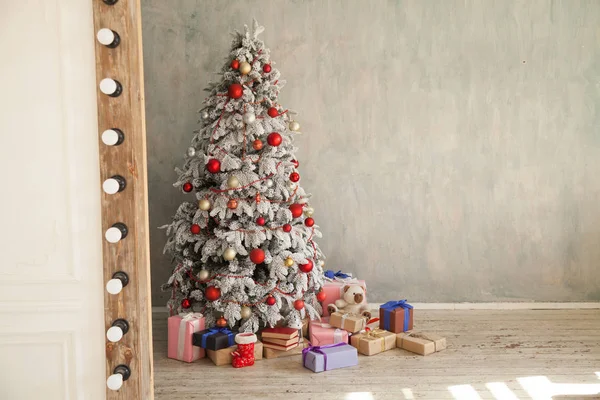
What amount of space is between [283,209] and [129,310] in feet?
5.99

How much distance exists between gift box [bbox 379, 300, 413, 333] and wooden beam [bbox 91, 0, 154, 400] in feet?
6.87

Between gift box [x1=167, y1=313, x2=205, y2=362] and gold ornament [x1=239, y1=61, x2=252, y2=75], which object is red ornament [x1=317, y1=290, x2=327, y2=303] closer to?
gift box [x1=167, y1=313, x2=205, y2=362]

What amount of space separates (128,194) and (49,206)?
0.95ft

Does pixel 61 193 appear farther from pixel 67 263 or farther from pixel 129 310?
pixel 129 310

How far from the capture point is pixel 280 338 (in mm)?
3559

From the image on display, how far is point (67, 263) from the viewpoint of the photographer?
2.02m

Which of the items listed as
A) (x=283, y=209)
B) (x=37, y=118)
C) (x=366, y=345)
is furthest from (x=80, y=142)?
(x=366, y=345)

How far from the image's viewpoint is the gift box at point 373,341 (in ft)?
11.8

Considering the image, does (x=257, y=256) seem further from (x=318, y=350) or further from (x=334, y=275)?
(x=334, y=275)

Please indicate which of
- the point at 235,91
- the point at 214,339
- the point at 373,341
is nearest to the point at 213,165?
the point at 235,91

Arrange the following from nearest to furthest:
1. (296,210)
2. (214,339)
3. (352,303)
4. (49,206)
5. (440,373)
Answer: (49,206) → (440,373) → (214,339) → (296,210) → (352,303)

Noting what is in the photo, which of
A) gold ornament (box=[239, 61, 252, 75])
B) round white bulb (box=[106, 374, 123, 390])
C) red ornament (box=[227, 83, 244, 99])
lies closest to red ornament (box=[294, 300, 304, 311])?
red ornament (box=[227, 83, 244, 99])

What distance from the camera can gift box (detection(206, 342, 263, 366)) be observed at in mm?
3453

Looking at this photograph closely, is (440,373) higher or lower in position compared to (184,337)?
lower
